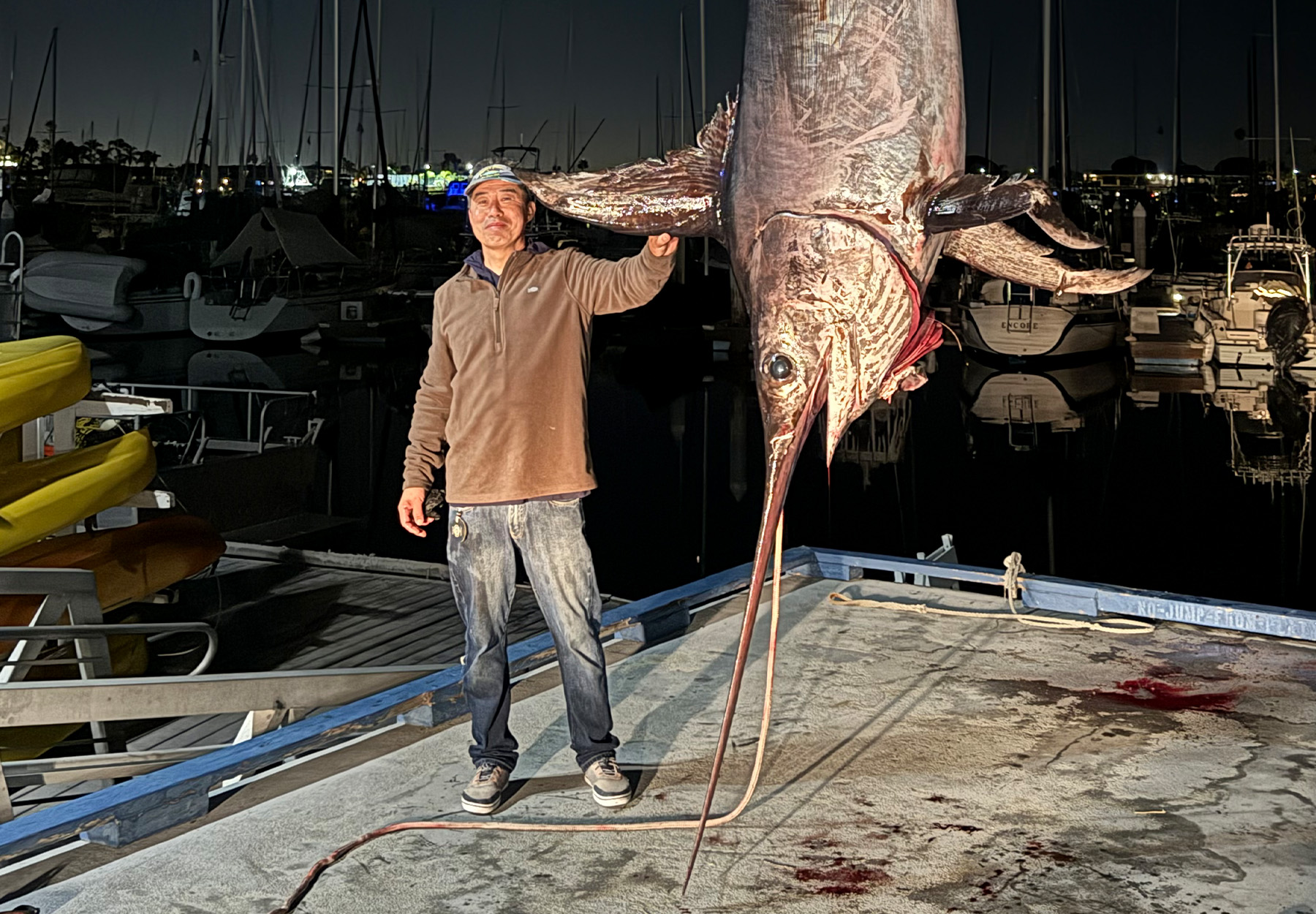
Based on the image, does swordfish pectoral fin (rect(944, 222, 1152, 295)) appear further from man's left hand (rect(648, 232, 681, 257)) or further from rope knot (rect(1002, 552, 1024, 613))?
rope knot (rect(1002, 552, 1024, 613))

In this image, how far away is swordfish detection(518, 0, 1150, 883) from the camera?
8.66 feet

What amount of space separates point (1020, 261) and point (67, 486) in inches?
238

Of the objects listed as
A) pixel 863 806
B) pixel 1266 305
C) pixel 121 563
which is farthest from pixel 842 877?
pixel 1266 305

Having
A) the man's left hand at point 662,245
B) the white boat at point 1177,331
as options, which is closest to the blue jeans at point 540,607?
the man's left hand at point 662,245

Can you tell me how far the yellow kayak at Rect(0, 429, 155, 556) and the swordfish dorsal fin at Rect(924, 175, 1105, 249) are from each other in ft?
19.1

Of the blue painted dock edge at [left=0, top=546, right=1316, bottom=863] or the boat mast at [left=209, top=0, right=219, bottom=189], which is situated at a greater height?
the boat mast at [left=209, top=0, right=219, bottom=189]

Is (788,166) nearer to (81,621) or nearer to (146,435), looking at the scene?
(81,621)

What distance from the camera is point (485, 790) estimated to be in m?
3.46

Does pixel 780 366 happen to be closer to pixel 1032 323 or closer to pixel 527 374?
pixel 527 374

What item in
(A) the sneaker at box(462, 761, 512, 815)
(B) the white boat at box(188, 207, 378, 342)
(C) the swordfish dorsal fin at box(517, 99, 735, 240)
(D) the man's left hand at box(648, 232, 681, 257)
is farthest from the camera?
(B) the white boat at box(188, 207, 378, 342)

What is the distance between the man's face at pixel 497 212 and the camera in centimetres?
353

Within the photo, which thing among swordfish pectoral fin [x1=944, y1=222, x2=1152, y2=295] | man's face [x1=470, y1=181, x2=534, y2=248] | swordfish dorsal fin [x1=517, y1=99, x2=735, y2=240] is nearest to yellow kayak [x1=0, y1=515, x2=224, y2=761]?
man's face [x1=470, y1=181, x2=534, y2=248]

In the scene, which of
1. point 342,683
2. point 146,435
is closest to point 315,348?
point 146,435

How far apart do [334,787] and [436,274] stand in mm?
44681
